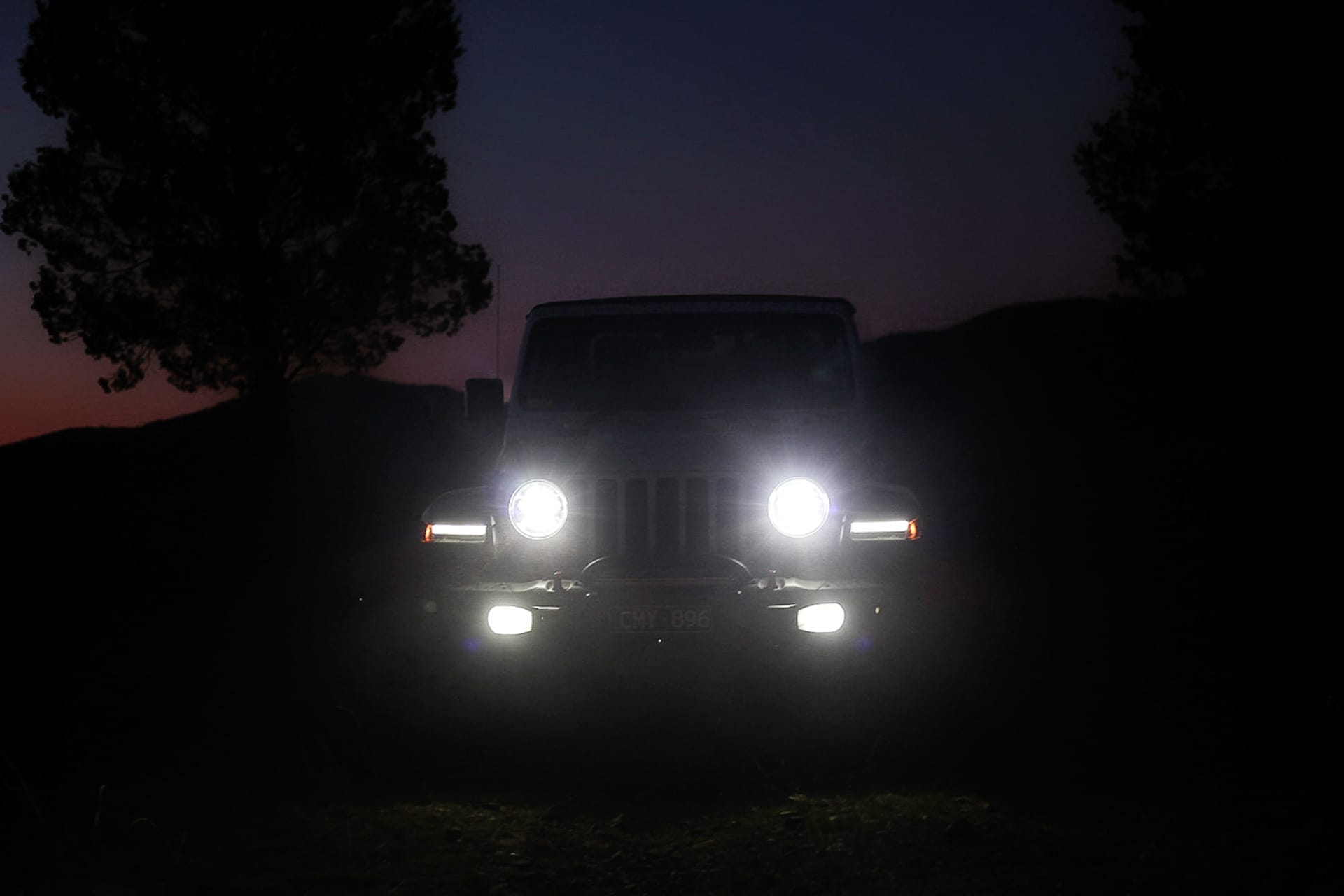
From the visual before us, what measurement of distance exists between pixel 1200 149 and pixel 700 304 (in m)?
24.5

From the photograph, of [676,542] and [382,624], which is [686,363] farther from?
[382,624]

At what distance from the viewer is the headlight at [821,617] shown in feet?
22.2

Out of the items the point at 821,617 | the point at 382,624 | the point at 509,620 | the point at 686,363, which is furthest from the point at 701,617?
the point at 686,363

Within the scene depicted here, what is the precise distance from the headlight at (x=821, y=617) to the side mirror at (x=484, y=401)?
2364mm

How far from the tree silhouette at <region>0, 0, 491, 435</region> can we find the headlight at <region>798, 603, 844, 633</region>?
26247mm

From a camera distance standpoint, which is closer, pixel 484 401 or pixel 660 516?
pixel 660 516

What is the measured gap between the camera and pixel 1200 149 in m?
30.4

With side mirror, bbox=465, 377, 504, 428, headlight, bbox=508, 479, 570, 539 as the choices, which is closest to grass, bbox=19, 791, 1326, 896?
headlight, bbox=508, 479, 570, 539

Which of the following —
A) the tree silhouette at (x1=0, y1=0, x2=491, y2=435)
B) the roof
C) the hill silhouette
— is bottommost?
the hill silhouette

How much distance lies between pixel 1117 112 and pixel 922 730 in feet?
89.1

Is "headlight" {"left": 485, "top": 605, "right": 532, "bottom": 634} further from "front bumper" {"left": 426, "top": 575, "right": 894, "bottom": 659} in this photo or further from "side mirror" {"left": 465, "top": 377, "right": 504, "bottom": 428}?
"side mirror" {"left": 465, "top": 377, "right": 504, "bottom": 428}

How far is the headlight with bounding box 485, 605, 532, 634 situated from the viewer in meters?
6.86

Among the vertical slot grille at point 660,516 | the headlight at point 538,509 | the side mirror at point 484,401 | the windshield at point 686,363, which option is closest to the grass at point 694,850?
the vertical slot grille at point 660,516

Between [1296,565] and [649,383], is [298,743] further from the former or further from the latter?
[1296,565]
